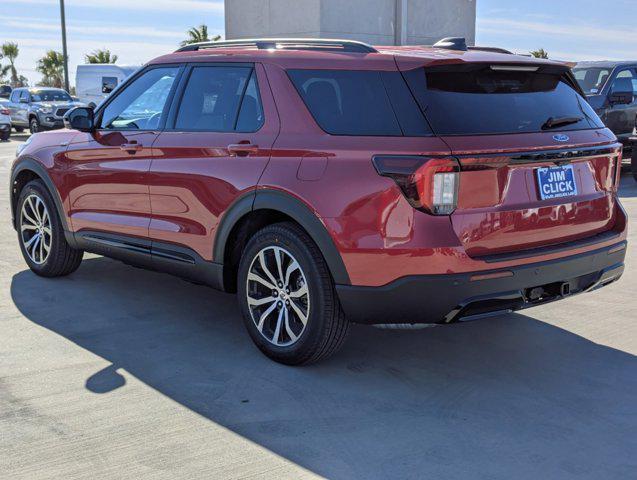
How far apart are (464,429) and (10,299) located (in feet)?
11.9

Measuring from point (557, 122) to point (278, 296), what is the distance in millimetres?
1752

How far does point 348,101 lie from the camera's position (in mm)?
4074

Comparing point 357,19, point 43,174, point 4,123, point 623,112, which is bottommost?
point 4,123

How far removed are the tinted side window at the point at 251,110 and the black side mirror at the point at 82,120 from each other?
1.63m

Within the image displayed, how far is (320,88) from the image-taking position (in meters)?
4.22

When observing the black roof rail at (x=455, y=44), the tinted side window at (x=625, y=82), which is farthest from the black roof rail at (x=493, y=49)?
the tinted side window at (x=625, y=82)

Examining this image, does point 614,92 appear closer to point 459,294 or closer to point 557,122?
point 557,122

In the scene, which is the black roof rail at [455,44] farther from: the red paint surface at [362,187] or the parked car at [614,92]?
the parked car at [614,92]

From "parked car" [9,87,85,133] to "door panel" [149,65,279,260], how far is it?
69.4ft

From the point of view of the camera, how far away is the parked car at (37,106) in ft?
82.5

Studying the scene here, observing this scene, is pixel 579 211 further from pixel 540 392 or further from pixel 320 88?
pixel 320 88

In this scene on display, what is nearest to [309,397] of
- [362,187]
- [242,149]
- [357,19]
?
[362,187]

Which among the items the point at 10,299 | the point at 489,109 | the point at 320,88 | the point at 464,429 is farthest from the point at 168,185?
the point at 464,429

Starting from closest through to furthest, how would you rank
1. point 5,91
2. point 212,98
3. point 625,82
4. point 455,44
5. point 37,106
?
point 455,44 < point 212,98 < point 625,82 < point 37,106 < point 5,91
